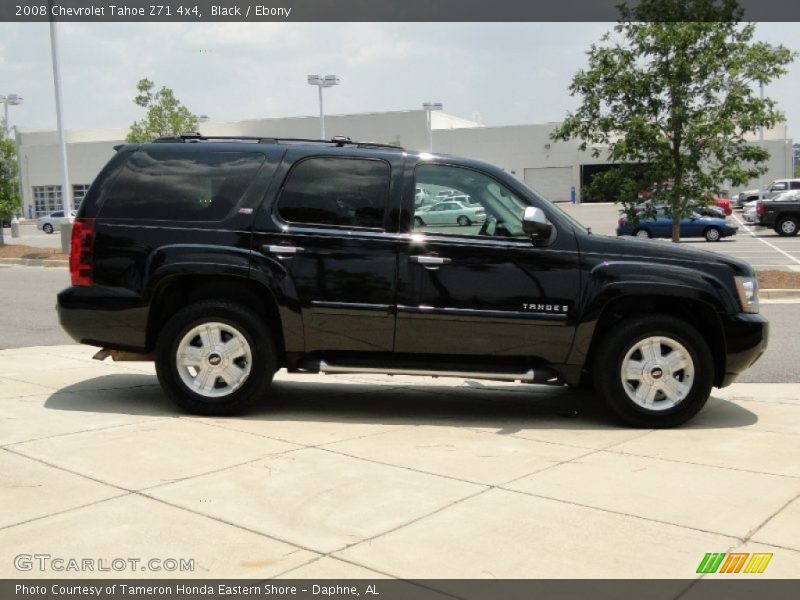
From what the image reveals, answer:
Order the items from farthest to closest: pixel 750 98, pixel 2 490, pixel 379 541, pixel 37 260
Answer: pixel 37 260, pixel 750 98, pixel 2 490, pixel 379 541

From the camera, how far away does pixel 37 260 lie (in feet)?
85.2

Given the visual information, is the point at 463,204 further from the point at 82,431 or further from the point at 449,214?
the point at 82,431

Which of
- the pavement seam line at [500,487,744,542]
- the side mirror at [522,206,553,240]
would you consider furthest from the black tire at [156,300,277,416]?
the pavement seam line at [500,487,744,542]

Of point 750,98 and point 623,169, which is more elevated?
point 750,98

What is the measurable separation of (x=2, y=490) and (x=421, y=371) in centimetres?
282

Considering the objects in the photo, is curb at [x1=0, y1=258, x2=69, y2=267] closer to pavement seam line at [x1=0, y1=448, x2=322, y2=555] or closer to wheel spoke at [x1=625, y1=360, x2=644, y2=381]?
pavement seam line at [x1=0, y1=448, x2=322, y2=555]

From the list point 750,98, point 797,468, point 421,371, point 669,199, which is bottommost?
point 797,468

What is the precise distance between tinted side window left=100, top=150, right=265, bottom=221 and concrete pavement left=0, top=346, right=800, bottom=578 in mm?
1480

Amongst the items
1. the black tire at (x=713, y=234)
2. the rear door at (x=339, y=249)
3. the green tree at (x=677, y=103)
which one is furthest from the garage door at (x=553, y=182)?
the rear door at (x=339, y=249)

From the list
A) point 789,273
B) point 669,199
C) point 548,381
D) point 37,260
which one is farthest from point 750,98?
point 37,260

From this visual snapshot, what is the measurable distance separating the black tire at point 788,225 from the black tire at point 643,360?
30.5m

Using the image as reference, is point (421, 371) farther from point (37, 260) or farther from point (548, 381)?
point (37, 260)

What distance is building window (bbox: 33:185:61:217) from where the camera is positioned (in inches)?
3322
